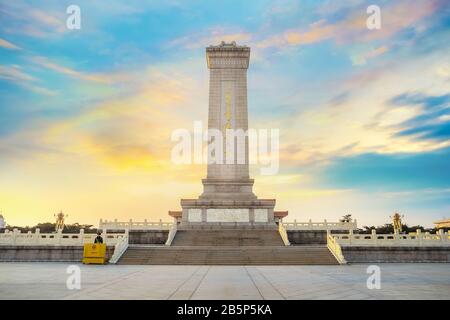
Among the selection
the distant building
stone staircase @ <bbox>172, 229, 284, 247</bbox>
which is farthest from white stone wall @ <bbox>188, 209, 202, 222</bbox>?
the distant building

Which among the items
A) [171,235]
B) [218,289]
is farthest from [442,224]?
[218,289]

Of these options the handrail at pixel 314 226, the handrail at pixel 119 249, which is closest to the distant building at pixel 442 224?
the handrail at pixel 314 226

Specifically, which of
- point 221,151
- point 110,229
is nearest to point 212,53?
point 221,151

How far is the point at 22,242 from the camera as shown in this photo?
2197 cm

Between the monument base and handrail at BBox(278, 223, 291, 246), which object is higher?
the monument base

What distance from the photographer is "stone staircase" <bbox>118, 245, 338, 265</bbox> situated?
65.5ft

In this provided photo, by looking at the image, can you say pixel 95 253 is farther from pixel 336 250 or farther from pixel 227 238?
pixel 336 250

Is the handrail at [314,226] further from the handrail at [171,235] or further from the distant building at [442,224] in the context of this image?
the distant building at [442,224]

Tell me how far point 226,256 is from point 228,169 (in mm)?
17594

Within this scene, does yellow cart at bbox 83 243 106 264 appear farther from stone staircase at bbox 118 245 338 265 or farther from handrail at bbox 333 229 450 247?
handrail at bbox 333 229 450 247

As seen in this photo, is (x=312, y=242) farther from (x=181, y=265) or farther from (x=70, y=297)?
(x=70, y=297)

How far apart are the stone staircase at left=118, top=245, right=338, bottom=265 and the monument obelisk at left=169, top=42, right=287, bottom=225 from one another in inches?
488

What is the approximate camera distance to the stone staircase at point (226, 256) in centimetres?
1995

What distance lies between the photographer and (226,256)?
2092 cm
